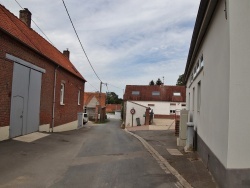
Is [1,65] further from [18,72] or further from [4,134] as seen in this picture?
[4,134]

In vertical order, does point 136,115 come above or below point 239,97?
below

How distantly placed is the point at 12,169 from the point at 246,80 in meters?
5.97

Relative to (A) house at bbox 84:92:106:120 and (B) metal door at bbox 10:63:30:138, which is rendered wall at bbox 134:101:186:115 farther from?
(B) metal door at bbox 10:63:30:138

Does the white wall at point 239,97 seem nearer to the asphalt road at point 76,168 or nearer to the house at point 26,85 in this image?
the asphalt road at point 76,168

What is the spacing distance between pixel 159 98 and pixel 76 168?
46.5 meters

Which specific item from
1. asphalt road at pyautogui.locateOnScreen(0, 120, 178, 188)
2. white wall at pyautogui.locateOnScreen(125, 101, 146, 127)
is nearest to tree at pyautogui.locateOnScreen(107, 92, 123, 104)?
white wall at pyautogui.locateOnScreen(125, 101, 146, 127)

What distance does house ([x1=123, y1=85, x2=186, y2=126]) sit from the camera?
5294 cm

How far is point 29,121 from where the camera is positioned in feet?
53.1

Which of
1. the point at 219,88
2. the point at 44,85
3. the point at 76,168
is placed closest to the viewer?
the point at 219,88

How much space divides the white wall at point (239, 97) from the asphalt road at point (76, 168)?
1759mm

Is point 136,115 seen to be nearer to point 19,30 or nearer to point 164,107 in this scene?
point 164,107

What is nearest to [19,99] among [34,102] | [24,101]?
[24,101]

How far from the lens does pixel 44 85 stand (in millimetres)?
18453

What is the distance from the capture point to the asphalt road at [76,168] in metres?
7.14
